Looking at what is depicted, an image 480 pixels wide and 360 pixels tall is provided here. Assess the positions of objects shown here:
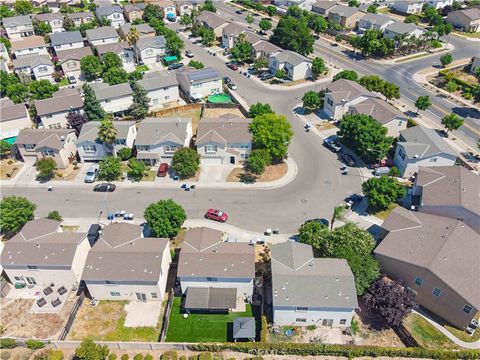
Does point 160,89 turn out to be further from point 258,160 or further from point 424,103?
point 424,103

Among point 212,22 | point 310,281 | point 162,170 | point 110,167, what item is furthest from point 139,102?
point 212,22

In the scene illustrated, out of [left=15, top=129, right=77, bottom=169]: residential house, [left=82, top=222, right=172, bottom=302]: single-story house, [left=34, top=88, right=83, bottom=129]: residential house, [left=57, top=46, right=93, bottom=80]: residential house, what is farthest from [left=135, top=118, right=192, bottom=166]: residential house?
[left=57, top=46, right=93, bottom=80]: residential house

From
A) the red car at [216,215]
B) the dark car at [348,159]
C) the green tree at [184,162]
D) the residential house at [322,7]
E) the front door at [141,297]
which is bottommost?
the front door at [141,297]

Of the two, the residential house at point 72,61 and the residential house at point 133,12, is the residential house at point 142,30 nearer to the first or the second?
the residential house at point 133,12

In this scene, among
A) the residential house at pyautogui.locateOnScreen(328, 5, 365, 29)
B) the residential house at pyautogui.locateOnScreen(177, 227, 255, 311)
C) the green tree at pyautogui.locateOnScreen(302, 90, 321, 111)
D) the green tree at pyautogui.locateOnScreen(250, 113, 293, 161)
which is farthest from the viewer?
the residential house at pyautogui.locateOnScreen(328, 5, 365, 29)

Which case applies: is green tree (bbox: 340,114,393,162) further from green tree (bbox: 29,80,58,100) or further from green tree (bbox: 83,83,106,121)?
green tree (bbox: 29,80,58,100)

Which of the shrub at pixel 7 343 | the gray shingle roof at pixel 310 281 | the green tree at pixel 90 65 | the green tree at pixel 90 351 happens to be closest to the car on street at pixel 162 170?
the gray shingle roof at pixel 310 281

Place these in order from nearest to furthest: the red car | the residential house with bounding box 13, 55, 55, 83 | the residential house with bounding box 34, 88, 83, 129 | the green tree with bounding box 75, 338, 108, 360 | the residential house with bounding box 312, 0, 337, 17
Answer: the green tree with bounding box 75, 338, 108, 360 → the red car → the residential house with bounding box 34, 88, 83, 129 → the residential house with bounding box 13, 55, 55, 83 → the residential house with bounding box 312, 0, 337, 17
